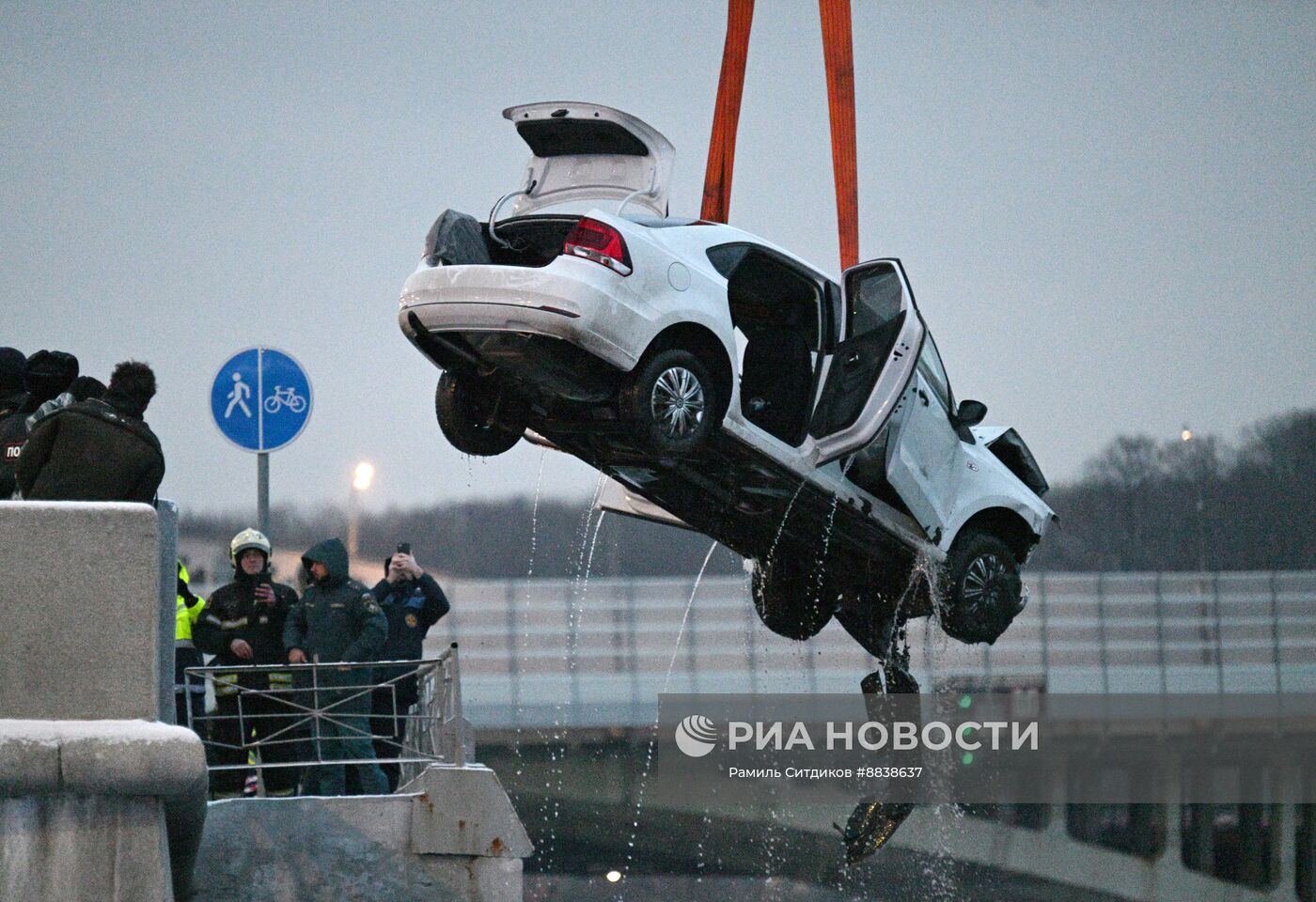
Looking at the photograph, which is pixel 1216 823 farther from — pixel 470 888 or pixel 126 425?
pixel 126 425

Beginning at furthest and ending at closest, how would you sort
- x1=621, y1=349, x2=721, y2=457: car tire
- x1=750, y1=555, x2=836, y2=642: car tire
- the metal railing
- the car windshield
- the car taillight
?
x1=750, y1=555, x2=836, y2=642: car tire → the car windshield → the metal railing → x1=621, y1=349, x2=721, y2=457: car tire → the car taillight

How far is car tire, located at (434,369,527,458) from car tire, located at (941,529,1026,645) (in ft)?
11.7

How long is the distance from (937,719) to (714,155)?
5269 millimetres

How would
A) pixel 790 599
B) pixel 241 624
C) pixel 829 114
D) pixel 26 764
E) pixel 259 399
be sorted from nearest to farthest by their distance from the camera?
1. pixel 26 764
2. pixel 259 399
3. pixel 241 624
4. pixel 790 599
5. pixel 829 114

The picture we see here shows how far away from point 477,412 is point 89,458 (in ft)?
10.1

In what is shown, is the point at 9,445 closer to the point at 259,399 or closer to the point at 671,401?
the point at 259,399

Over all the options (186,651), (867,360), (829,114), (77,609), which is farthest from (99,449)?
(829,114)

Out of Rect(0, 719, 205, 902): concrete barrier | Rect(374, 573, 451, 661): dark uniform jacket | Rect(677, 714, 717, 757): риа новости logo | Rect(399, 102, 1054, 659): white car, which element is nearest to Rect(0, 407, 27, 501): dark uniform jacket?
Rect(399, 102, 1054, 659): white car

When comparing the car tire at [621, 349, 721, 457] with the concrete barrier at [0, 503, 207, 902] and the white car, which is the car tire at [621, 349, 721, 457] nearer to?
the white car

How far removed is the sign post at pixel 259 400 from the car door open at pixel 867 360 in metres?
3.12

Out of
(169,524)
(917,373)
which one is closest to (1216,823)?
(917,373)

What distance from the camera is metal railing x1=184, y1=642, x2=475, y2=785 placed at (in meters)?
9.38

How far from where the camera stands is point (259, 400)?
32.0ft

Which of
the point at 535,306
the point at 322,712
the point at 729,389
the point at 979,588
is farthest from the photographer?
the point at 979,588
